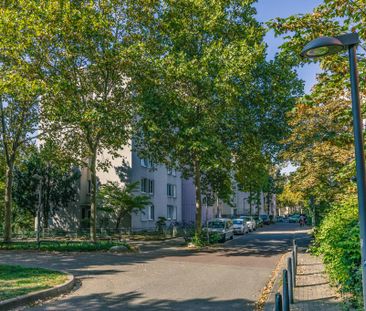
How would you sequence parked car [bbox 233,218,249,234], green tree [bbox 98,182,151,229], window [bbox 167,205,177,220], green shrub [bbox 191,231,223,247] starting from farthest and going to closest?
window [bbox 167,205,177,220], parked car [bbox 233,218,249,234], green tree [bbox 98,182,151,229], green shrub [bbox 191,231,223,247]

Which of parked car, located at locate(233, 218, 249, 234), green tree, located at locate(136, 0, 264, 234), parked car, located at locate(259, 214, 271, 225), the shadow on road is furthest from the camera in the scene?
parked car, located at locate(259, 214, 271, 225)

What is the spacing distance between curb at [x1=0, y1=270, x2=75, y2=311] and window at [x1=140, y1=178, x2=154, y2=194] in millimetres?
26354

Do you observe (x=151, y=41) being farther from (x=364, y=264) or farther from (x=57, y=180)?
(x=364, y=264)

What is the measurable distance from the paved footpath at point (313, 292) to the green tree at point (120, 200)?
1899 centimetres

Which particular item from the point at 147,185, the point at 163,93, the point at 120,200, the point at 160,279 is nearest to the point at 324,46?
the point at 160,279

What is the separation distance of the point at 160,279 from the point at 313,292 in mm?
4870

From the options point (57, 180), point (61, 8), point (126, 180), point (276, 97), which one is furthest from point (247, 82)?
point (57, 180)

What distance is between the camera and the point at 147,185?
3862cm

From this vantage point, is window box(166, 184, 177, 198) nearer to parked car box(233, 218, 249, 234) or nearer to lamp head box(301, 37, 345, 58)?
parked car box(233, 218, 249, 234)

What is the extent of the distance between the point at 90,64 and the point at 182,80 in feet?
18.4

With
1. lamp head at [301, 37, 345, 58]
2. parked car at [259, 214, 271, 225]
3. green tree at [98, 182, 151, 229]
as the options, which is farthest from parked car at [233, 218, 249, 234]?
lamp head at [301, 37, 345, 58]

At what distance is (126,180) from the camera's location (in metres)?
36.4

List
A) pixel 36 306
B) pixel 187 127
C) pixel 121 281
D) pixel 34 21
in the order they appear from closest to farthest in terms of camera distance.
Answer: pixel 36 306, pixel 121 281, pixel 34 21, pixel 187 127

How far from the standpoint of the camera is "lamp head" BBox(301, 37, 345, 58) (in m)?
5.64
